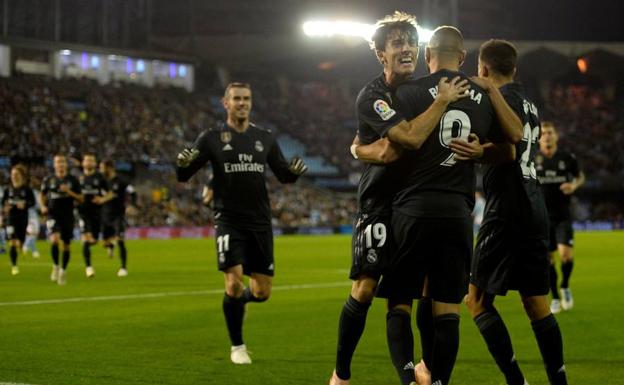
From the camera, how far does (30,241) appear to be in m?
31.5

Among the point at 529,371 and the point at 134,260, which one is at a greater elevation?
the point at 529,371

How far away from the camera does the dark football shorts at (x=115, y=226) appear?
2403cm

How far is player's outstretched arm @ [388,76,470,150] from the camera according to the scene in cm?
654

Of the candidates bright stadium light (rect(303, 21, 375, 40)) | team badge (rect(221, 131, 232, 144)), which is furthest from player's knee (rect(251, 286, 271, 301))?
bright stadium light (rect(303, 21, 375, 40))

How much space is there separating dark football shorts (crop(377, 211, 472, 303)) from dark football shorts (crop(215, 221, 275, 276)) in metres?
3.41

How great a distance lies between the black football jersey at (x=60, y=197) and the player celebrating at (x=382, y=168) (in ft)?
48.4

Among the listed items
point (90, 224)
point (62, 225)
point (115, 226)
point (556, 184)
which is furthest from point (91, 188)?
point (556, 184)

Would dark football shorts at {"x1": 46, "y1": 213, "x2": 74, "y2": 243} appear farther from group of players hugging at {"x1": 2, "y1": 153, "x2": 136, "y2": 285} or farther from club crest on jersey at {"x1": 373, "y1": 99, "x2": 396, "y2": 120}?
club crest on jersey at {"x1": 373, "y1": 99, "x2": 396, "y2": 120}

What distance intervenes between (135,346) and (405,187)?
17.0ft

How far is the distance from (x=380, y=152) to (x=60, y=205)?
15.4 m

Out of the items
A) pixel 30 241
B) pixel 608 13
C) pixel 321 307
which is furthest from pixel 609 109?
pixel 321 307

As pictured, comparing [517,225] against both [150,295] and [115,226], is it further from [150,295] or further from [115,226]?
[115,226]

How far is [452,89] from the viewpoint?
6.67 meters

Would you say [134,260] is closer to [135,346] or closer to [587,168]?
[135,346]
